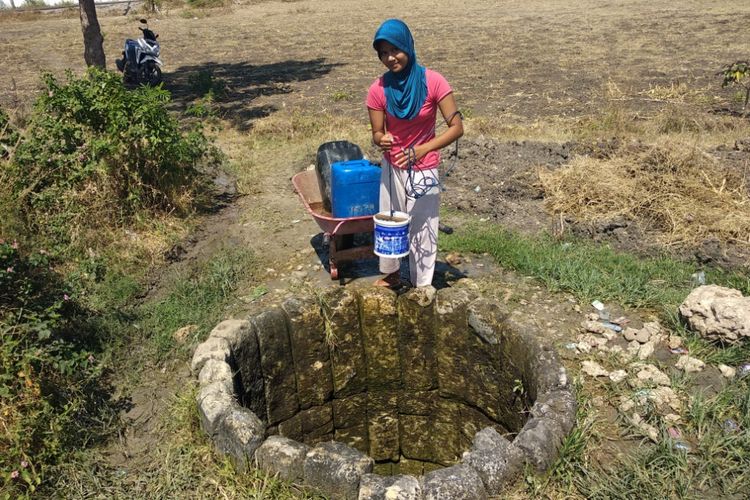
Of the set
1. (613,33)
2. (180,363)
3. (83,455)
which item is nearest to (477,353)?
(180,363)

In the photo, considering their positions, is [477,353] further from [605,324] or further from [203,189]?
[203,189]

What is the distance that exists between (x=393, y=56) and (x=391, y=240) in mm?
1048

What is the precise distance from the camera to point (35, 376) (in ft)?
9.95

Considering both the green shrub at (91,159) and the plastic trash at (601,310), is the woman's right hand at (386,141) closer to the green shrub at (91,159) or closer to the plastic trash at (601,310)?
the plastic trash at (601,310)

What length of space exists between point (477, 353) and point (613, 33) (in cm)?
1558

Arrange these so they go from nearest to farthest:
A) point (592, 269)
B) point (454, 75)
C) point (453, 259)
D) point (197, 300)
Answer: point (197, 300), point (592, 269), point (453, 259), point (454, 75)

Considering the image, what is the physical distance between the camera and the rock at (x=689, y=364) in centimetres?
337

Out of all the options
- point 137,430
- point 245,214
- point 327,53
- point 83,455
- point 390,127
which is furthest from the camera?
point 327,53

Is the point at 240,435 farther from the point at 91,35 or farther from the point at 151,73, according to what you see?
the point at 151,73

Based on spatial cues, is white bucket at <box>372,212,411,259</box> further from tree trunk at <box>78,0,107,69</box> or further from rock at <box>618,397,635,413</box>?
tree trunk at <box>78,0,107,69</box>

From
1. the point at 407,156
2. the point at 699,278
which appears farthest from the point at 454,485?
the point at 699,278

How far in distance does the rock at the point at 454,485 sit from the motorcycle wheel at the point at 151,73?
1037 cm

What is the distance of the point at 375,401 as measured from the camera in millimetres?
3959

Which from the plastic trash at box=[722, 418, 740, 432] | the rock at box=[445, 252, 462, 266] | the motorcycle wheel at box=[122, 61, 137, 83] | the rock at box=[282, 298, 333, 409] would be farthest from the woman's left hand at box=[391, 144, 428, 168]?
the motorcycle wheel at box=[122, 61, 137, 83]
